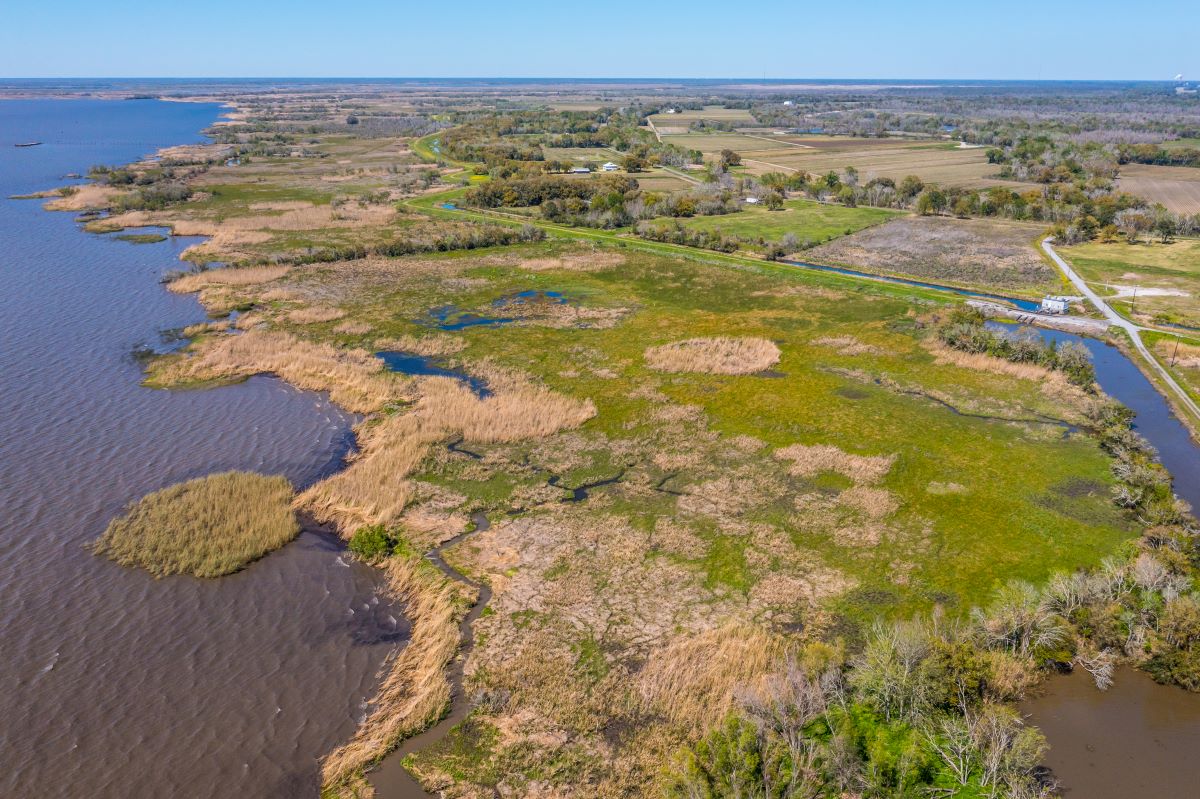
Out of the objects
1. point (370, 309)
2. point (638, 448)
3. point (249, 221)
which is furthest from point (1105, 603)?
point (249, 221)

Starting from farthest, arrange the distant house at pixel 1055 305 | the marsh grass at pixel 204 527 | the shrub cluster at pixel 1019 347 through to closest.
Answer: the distant house at pixel 1055 305, the shrub cluster at pixel 1019 347, the marsh grass at pixel 204 527

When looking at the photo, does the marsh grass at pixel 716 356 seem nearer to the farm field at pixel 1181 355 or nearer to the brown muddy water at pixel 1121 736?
the farm field at pixel 1181 355

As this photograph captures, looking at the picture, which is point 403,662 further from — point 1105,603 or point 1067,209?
point 1067,209

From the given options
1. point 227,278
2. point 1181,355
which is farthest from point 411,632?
point 1181,355

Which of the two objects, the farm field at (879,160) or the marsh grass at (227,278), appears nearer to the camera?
the marsh grass at (227,278)

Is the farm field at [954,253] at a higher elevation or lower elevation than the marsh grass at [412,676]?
higher

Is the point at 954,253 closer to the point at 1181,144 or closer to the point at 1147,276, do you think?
the point at 1147,276

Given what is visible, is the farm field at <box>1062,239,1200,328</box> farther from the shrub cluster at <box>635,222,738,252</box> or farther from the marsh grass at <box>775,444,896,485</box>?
the marsh grass at <box>775,444,896,485</box>

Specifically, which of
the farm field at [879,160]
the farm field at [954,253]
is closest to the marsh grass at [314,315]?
the farm field at [954,253]
